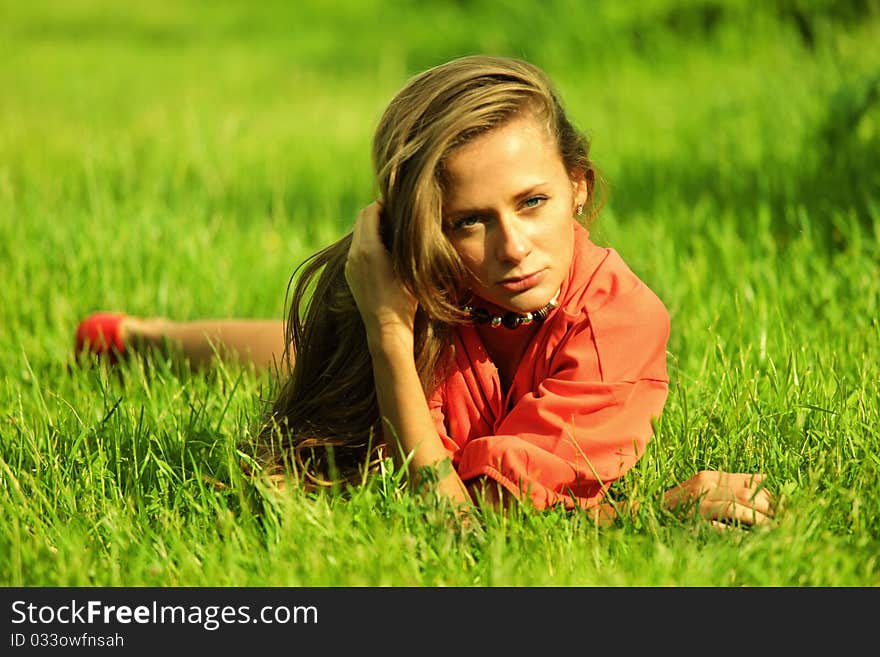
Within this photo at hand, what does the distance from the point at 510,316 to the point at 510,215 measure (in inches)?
11.3

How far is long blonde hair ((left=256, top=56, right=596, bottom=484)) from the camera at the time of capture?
2613 mm

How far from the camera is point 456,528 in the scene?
2.58 m

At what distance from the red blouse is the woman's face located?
0.46ft

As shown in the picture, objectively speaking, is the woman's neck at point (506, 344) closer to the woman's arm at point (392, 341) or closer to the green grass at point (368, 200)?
the woman's arm at point (392, 341)

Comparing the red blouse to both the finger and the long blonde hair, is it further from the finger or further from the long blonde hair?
the finger

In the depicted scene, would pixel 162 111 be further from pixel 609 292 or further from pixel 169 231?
pixel 609 292

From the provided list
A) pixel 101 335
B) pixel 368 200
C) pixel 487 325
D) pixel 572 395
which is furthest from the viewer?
pixel 368 200

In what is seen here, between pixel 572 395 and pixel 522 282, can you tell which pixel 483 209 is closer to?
pixel 522 282

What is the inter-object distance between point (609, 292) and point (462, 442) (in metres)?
0.50

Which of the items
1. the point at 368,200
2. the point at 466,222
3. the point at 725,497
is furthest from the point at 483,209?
the point at 368,200

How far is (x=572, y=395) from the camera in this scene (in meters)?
2.71

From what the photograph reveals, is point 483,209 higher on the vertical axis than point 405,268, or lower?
higher

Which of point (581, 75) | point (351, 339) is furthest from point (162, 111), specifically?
point (351, 339)

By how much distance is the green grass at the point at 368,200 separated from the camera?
2.53 meters
